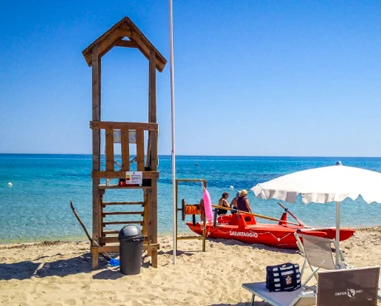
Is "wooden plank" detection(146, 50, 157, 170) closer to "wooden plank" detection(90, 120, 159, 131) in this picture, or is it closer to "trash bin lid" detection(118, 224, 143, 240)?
"wooden plank" detection(90, 120, 159, 131)

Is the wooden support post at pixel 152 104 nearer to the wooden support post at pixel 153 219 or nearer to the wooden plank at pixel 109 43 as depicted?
the wooden support post at pixel 153 219

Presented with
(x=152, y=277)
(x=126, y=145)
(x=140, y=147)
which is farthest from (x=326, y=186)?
(x=126, y=145)

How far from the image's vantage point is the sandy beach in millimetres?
6047

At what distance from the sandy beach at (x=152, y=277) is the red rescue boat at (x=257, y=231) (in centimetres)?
23

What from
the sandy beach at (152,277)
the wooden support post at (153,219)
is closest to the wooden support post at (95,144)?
the sandy beach at (152,277)

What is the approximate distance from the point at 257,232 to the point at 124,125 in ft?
15.3

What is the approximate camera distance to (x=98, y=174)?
7.57 m

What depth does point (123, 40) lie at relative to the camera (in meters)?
8.20

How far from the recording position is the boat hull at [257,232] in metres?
9.77


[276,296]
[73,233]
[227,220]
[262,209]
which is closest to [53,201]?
[73,233]

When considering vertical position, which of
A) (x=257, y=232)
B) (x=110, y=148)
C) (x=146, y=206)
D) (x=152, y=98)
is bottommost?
(x=257, y=232)

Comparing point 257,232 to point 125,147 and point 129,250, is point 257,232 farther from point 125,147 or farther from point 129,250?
point 125,147

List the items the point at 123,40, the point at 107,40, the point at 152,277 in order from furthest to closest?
1. the point at 123,40
2. the point at 107,40
3. the point at 152,277

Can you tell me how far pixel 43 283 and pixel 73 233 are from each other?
27.1ft
